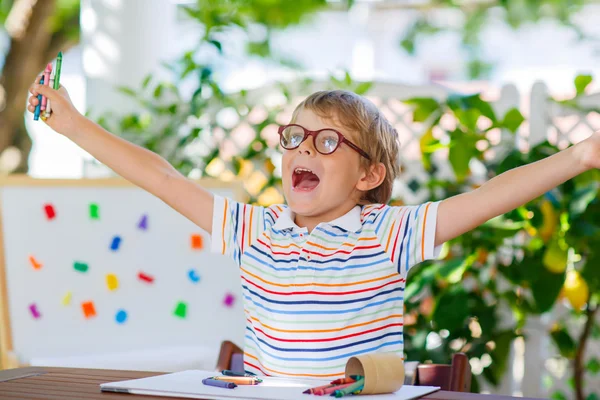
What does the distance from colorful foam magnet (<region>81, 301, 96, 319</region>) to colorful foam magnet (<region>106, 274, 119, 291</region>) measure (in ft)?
0.27

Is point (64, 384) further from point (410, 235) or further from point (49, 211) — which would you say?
point (49, 211)

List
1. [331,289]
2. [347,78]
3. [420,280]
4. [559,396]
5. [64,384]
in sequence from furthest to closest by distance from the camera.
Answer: [559,396] → [347,78] → [420,280] → [331,289] → [64,384]

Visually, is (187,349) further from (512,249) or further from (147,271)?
(512,249)

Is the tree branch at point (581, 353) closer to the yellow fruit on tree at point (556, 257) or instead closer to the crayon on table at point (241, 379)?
the yellow fruit on tree at point (556, 257)

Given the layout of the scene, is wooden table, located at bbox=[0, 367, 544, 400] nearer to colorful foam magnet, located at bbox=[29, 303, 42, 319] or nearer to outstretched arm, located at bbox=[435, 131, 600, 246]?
outstretched arm, located at bbox=[435, 131, 600, 246]

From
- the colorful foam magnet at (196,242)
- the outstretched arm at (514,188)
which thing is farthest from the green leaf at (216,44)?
the outstretched arm at (514,188)

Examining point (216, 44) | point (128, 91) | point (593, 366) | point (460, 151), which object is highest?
point (216, 44)

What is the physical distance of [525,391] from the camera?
10.8 ft

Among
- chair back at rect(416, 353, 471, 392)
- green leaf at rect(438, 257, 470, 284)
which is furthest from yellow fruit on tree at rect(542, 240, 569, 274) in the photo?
chair back at rect(416, 353, 471, 392)

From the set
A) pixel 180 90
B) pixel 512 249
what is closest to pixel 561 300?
pixel 512 249

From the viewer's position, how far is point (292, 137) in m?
1.71

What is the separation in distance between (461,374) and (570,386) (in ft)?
7.12

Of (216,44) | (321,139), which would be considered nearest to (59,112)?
(321,139)

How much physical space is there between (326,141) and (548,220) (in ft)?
4.63
